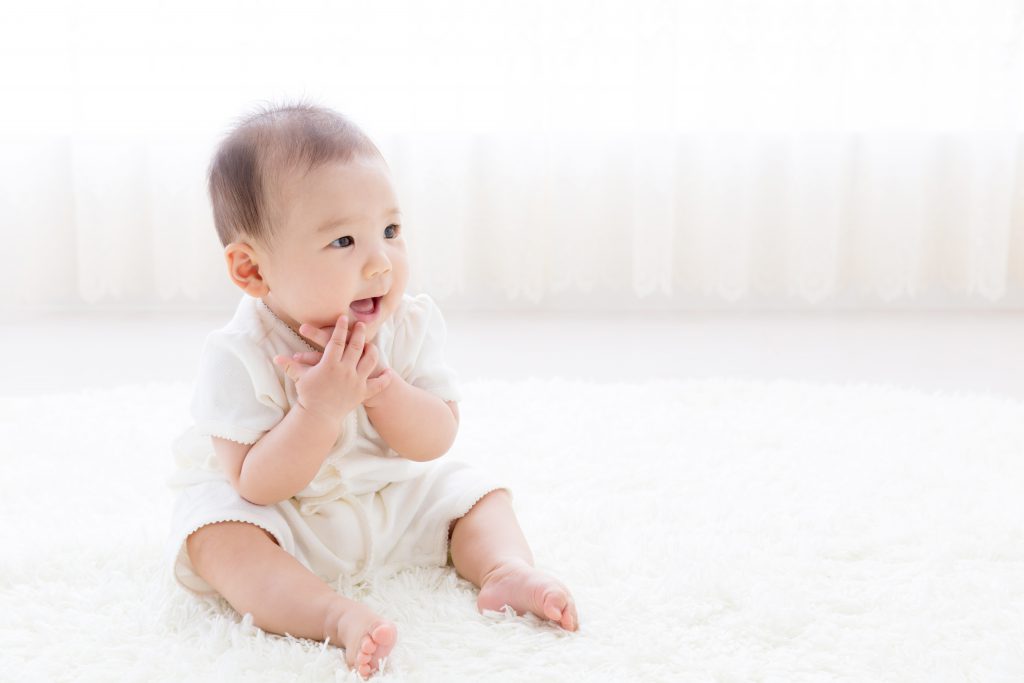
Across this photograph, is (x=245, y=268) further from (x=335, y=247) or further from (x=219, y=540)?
(x=219, y=540)

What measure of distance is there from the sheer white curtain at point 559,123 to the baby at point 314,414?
1532 millimetres

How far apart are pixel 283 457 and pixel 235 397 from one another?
3.3 inches

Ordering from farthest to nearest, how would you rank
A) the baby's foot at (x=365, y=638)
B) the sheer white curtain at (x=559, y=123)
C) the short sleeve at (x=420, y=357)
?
the sheer white curtain at (x=559, y=123), the short sleeve at (x=420, y=357), the baby's foot at (x=365, y=638)

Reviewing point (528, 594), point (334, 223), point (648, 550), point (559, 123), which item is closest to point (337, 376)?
point (334, 223)

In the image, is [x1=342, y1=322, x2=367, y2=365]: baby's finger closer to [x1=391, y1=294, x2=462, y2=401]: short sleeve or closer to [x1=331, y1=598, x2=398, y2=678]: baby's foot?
[x1=391, y1=294, x2=462, y2=401]: short sleeve

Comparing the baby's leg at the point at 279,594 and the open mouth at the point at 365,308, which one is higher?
the open mouth at the point at 365,308

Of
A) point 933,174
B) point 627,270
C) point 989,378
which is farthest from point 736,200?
point 989,378

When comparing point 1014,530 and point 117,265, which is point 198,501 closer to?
point 1014,530

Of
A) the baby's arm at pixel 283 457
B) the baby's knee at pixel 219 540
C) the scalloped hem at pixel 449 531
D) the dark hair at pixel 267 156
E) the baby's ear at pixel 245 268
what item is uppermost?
the dark hair at pixel 267 156

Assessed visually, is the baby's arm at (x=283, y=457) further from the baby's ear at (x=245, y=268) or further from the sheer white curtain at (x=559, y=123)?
the sheer white curtain at (x=559, y=123)

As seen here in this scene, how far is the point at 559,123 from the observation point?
2516mm

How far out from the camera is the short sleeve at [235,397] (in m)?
0.93

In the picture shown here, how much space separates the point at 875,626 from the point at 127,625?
620mm

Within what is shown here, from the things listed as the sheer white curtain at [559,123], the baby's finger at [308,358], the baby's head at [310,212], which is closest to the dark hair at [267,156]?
the baby's head at [310,212]
